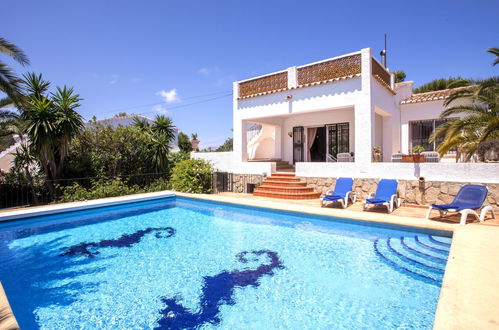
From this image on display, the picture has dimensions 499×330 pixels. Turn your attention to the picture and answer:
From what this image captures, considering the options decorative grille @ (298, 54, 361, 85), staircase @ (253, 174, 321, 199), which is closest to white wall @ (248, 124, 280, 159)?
staircase @ (253, 174, 321, 199)

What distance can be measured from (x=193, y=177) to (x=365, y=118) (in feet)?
28.8

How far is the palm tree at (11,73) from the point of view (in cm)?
762

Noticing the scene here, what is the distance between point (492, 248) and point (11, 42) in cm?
1312

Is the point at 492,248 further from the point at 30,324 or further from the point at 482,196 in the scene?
the point at 30,324

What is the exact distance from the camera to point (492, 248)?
16.6 feet

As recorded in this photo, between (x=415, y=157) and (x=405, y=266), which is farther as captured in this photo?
(x=415, y=157)

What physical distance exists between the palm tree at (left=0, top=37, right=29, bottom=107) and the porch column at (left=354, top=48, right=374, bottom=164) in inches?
475

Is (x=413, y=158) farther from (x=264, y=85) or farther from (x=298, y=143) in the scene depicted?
(x=264, y=85)

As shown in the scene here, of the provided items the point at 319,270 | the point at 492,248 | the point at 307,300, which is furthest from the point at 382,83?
the point at 307,300

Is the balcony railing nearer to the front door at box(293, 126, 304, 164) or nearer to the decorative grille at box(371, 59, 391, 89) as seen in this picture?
the decorative grille at box(371, 59, 391, 89)

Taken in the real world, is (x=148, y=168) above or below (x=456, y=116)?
below

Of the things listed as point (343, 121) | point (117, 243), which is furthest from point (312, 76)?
point (117, 243)

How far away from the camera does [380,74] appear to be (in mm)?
12664

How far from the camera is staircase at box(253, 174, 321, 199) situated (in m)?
12.0
